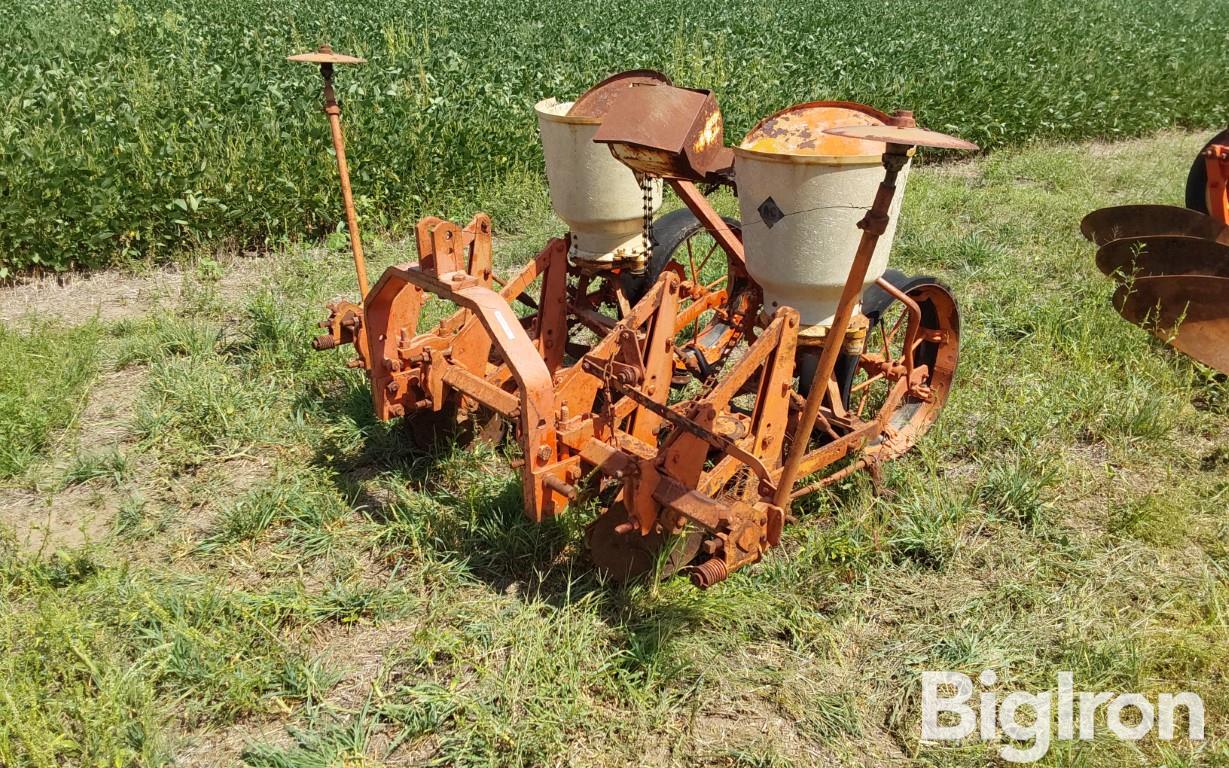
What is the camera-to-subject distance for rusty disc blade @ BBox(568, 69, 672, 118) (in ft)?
12.6

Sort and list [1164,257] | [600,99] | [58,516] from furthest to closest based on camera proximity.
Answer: [1164,257] → [600,99] → [58,516]

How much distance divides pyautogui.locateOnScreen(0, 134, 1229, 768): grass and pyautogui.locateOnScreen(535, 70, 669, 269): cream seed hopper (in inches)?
44.0

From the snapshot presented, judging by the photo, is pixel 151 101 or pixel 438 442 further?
pixel 151 101

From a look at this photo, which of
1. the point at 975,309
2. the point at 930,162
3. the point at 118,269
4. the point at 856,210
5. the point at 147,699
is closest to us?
the point at 147,699

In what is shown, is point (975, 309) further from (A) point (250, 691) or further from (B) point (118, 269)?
(B) point (118, 269)

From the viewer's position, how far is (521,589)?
3.26 m

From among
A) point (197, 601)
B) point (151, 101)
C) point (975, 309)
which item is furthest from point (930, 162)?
point (197, 601)

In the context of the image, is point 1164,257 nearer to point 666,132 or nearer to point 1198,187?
point 1198,187

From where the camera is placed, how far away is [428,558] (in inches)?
132

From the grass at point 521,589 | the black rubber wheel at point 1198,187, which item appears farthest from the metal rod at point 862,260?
the black rubber wheel at point 1198,187

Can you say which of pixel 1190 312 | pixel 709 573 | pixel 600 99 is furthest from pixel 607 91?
pixel 1190 312

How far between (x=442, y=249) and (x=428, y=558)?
3.83ft

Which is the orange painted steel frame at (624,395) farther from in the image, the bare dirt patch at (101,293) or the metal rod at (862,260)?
the bare dirt patch at (101,293)

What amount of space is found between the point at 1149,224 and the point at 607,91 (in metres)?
3.40
